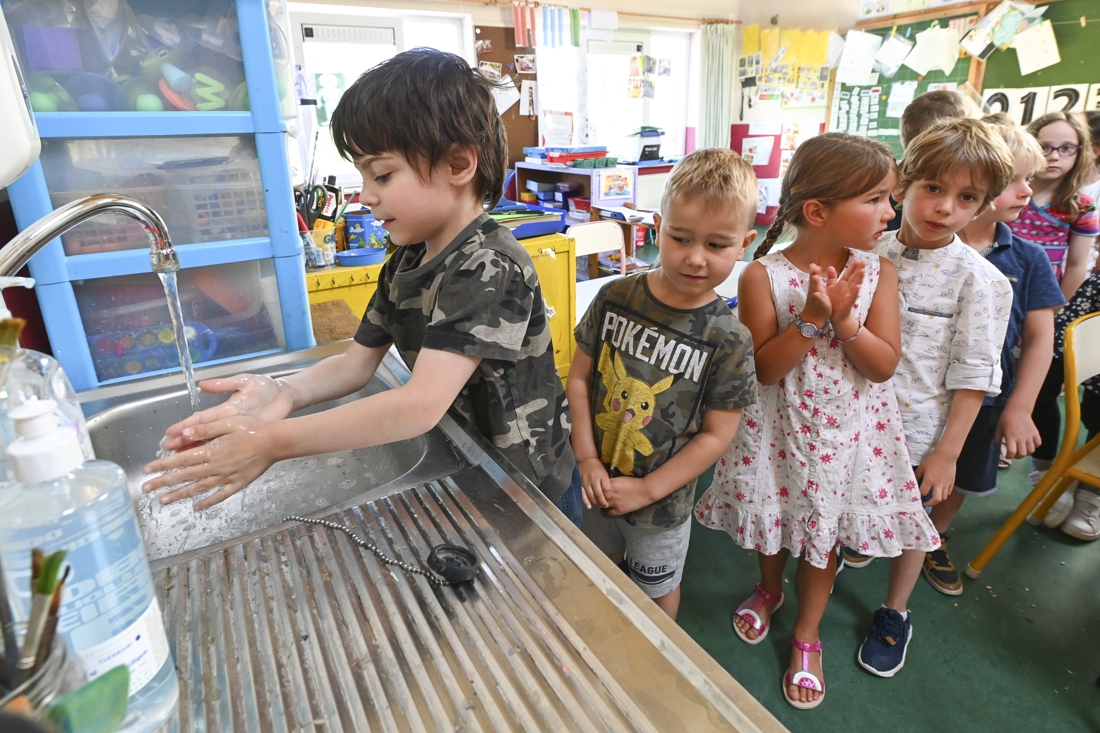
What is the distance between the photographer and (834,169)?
3.47 ft

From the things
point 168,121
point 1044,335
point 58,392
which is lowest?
point 1044,335

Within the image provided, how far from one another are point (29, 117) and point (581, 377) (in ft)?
2.78

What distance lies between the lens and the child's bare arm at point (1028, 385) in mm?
1356

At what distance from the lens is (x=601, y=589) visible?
55 centimetres

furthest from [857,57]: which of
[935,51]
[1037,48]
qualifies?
[1037,48]

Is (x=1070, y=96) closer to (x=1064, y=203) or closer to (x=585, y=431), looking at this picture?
(x=1064, y=203)

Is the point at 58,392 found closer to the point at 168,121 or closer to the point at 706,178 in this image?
the point at 168,121

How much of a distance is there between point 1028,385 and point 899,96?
3857 millimetres

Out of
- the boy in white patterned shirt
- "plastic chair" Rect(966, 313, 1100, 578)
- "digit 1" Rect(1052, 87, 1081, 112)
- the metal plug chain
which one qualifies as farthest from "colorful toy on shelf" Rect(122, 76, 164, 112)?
"digit 1" Rect(1052, 87, 1081, 112)

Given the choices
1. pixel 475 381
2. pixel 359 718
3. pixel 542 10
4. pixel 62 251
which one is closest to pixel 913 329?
pixel 475 381

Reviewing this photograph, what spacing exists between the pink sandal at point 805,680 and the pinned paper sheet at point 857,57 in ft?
15.1

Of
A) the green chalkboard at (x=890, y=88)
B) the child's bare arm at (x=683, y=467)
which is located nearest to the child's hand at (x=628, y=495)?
the child's bare arm at (x=683, y=467)

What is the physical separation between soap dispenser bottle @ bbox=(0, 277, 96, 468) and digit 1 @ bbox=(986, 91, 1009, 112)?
15.5ft

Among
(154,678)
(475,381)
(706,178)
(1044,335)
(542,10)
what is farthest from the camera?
(542,10)
